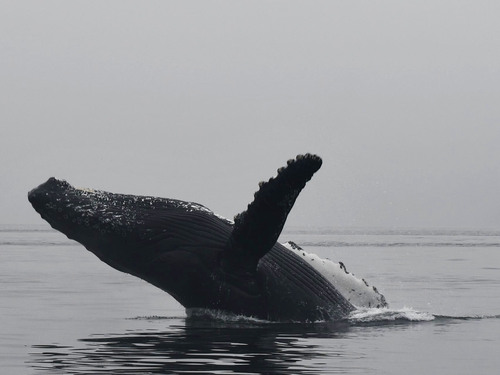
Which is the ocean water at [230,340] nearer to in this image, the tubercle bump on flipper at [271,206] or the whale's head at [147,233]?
the whale's head at [147,233]

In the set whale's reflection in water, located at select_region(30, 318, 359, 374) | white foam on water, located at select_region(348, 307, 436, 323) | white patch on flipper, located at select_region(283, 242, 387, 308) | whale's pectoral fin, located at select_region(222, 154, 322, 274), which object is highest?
whale's pectoral fin, located at select_region(222, 154, 322, 274)

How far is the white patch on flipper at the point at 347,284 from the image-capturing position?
12.3 meters

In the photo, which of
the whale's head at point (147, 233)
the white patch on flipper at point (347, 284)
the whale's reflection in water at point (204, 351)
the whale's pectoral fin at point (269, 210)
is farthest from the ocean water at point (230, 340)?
the whale's pectoral fin at point (269, 210)

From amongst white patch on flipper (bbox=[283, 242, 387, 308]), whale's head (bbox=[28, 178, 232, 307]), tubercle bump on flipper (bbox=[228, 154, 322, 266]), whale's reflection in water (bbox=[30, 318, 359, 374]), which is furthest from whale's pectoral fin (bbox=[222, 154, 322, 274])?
white patch on flipper (bbox=[283, 242, 387, 308])

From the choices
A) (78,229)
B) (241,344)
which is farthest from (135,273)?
(241,344)

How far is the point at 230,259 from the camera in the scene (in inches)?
428

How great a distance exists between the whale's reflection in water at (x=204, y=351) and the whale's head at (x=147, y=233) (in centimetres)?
60

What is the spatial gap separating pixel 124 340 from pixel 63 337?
71 centimetres

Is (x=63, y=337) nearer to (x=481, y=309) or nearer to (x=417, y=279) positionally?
(x=481, y=309)

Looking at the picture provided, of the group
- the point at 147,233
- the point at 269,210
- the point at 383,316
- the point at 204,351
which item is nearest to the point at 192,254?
the point at 147,233

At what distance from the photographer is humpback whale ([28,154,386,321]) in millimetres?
10992

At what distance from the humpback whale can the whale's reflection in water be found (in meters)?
0.28

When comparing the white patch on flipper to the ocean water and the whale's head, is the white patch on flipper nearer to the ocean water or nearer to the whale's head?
the ocean water

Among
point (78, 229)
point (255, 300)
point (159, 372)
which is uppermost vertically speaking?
point (78, 229)
